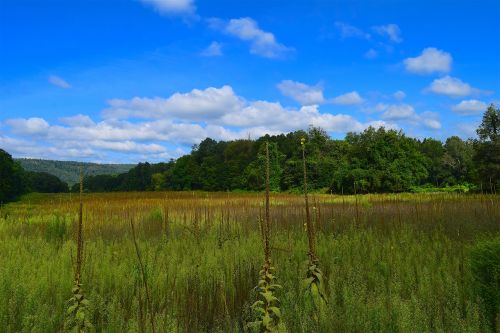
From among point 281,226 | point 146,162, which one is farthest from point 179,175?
point 281,226

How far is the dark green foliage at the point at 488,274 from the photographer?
3.93 m

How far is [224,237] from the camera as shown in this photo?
858 cm

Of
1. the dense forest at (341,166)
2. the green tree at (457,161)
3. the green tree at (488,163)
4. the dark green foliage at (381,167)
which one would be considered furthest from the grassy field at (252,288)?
the green tree at (457,161)

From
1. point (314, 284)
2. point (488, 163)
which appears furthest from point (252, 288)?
point (488, 163)

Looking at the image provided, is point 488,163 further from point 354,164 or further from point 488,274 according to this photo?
point 488,274

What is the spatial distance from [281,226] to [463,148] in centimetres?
5689

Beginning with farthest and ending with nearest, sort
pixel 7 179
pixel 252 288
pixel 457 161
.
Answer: pixel 457 161
pixel 7 179
pixel 252 288

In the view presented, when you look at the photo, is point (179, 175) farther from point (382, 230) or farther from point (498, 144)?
point (382, 230)

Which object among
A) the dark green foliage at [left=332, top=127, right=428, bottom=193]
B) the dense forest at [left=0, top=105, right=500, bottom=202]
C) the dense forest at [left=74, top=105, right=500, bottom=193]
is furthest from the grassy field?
the dark green foliage at [left=332, top=127, right=428, bottom=193]

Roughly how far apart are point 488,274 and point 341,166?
146ft

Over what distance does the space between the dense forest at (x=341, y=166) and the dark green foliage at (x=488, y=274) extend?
13996 millimetres

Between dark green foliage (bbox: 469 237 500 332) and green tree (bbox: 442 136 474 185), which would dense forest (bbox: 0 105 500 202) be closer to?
green tree (bbox: 442 136 474 185)

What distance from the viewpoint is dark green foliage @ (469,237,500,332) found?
12.9ft

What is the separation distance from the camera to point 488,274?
419 centimetres
